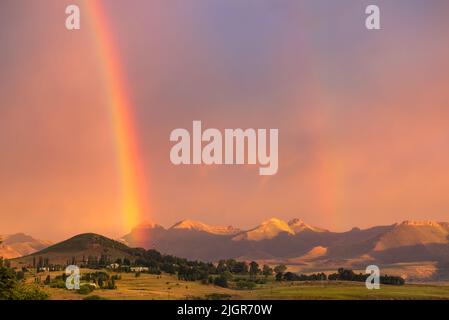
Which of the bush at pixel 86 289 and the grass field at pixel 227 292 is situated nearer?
the bush at pixel 86 289

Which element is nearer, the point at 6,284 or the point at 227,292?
the point at 6,284

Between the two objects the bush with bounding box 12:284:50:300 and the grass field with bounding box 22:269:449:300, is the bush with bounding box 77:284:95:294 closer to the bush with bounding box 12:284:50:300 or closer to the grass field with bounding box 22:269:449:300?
the grass field with bounding box 22:269:449:300

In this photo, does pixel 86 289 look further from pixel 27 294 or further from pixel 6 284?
pixel 6 284

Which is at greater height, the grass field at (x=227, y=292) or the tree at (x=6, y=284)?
the tree at (x=6, y=284)

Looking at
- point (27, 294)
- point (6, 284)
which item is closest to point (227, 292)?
point (27, 294)

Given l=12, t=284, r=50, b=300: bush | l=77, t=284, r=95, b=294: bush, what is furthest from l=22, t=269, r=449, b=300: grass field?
l=12, t=284, r=50, b=300: bush

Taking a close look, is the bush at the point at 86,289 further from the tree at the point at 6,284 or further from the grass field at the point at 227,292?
the tree at the point at 6,284

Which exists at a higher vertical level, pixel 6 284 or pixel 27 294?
pixel 6 284

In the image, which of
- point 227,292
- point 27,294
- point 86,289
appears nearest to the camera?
point 27,294

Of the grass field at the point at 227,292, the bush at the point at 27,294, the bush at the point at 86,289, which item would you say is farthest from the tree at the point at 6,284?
the bush at the point at 86,289
